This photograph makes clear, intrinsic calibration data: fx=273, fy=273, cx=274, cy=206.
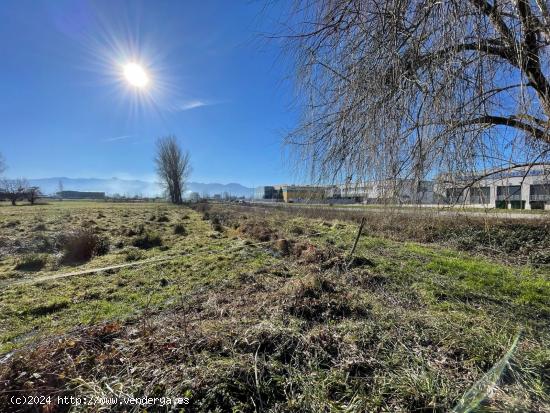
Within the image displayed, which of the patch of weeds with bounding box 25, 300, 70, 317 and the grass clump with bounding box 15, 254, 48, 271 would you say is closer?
the patch of weeds with bounding box 25, 300, 70, 317

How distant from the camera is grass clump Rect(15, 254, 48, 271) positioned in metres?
8.54

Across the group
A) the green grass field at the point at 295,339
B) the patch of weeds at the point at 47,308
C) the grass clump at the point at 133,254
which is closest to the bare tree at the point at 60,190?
the grass clump at the point at 133,254

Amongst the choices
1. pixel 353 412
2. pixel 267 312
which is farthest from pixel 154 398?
pixel 267 312

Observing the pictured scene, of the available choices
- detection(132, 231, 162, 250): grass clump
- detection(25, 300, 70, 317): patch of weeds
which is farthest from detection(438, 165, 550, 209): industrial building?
detection(132, 231, 162, 250): grass clump

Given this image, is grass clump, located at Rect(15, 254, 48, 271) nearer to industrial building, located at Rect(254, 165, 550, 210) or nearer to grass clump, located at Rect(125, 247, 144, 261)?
grass clump, located at Rect(125, 247, 144, 261)

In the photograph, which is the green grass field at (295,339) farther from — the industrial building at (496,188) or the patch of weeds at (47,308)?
the industrial building at (496,188)

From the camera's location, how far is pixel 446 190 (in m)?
3.15

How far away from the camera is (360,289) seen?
483 cm

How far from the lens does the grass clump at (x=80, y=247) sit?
984 cm

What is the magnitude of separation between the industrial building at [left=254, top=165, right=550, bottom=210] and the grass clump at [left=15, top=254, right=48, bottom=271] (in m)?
9.70

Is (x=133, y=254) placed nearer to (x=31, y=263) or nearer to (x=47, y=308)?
(x=31, y=263)

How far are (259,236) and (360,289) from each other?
802 centimetres

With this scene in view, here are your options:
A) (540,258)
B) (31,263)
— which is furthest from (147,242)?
(540,258)

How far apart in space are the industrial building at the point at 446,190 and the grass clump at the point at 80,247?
1002cm
